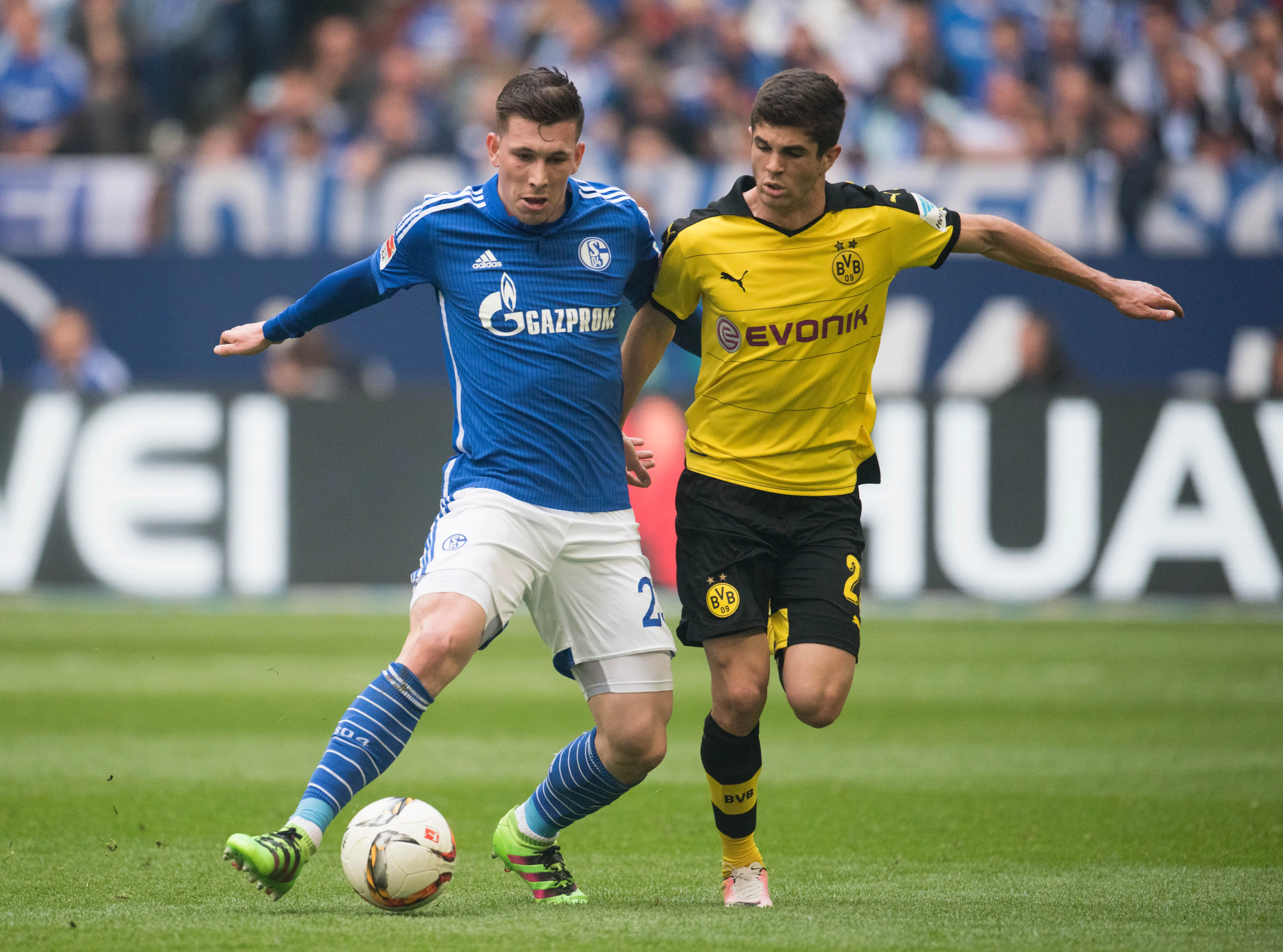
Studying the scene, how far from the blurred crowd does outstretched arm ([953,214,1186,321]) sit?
9608mm

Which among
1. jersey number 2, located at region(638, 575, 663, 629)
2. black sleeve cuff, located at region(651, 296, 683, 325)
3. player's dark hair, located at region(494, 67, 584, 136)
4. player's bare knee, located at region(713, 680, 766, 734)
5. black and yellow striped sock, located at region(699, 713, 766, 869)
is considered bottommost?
black and yellow striped sock, located at region(699, 713, 766, 869)

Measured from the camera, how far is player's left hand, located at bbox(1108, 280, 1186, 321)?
16.8 feet

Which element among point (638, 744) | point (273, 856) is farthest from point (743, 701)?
point (273, 856)

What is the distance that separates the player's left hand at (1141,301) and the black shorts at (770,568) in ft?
3.29

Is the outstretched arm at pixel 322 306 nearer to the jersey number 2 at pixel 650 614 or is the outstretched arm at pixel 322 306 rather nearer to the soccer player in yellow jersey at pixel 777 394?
the soccer player in yellow jersey at pixel 777 394

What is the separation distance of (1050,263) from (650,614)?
160 cm

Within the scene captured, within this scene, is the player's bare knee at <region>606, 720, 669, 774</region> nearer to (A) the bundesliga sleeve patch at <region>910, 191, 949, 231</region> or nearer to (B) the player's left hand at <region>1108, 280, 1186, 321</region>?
(A) the bundesliga sleeve patch at <region>910, 191, 949, 231</region>

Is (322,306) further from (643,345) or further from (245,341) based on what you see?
(643,345)

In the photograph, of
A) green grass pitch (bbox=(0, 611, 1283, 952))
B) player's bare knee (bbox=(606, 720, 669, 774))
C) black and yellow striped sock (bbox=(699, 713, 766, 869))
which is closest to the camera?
green grass pitch (bbox=(0, 611, 1283, 952))

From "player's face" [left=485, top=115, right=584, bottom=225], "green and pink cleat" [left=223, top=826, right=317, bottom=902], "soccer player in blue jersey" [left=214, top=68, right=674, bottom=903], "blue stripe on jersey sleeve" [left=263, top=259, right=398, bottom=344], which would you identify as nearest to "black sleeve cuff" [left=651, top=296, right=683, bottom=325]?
"soccer player in blue jersey" [left=214, top=68, right=674, bottom=903]

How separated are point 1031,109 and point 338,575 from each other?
293 inches

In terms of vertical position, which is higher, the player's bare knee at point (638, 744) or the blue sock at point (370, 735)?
the blue sock at point (370, 735)

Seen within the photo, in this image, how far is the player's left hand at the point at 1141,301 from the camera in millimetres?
5121

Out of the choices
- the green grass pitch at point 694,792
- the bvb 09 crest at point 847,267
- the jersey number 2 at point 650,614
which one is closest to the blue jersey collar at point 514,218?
the bvb 09 crest at point 847,267
